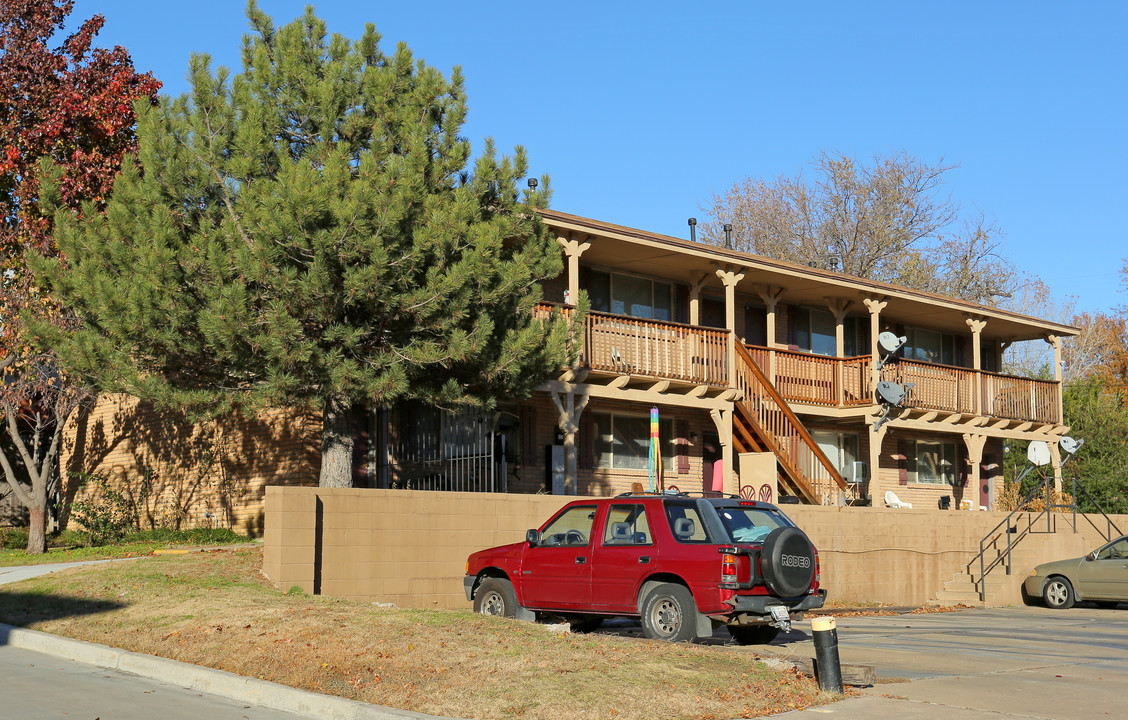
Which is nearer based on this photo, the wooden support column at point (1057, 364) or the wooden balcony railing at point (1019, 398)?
the wooden balcony railing at point (1019, 398)

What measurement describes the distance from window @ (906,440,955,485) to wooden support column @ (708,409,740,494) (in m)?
9.19

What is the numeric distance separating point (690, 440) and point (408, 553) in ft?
35.3

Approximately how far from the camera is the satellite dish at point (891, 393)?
1015 inches

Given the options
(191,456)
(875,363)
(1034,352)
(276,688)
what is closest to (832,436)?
(875,363)

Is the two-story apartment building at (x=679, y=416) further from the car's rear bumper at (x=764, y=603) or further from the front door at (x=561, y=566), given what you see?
the car's rear bumper at (x=764, y=603)

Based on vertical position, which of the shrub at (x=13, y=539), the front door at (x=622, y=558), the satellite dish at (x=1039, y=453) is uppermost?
the satellite dish at (x=1039, y=453)

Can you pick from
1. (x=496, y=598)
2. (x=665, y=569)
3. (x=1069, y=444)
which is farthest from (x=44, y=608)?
(x=1069, y=444)

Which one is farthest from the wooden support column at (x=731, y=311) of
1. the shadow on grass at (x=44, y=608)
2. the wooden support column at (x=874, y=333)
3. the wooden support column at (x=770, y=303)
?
the shadow on grass at (x=44, y=608)

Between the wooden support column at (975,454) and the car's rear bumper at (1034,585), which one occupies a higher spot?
the wooden support column at (975,454)

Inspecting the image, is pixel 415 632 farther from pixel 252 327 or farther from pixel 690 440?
pixel 690 440

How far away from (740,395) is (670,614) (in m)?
11.7

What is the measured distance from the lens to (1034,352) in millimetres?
56719

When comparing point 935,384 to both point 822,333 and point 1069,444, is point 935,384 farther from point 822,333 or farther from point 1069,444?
point 1069,444

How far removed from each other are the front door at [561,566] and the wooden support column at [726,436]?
30.4ft
